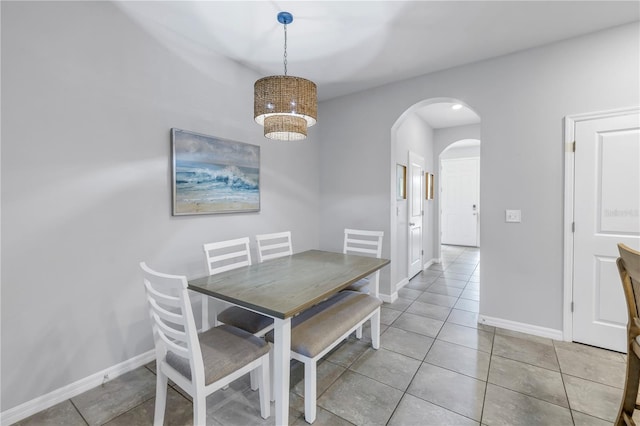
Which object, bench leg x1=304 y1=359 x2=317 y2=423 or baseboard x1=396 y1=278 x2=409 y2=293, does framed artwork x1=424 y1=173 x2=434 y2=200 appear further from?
bench leg x1=304 y1=359 x2=317 y2=423

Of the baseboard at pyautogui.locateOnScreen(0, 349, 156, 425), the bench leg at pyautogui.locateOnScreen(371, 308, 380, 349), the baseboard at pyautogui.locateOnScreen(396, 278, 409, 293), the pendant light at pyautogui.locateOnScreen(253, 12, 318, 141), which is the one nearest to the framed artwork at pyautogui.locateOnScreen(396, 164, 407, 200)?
the baseboard at pyautogui.locateOnScreen(396, 278, 409, 293)

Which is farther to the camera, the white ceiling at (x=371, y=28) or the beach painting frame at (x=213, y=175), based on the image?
the beach painting frame at (x=213, y=175)

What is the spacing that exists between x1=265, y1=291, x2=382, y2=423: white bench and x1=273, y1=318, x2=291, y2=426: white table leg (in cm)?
16

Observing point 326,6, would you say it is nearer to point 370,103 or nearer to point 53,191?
point 370,103

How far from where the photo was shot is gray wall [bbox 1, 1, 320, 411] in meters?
1.63

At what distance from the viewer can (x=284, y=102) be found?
1818 millimetres

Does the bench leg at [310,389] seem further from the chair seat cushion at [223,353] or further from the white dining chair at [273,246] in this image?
the white dining chair at [273,246]

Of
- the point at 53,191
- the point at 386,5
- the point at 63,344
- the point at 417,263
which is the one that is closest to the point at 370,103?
the point at 386,5

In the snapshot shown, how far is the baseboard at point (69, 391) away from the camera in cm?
162

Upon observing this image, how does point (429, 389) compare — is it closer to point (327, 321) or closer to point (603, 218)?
point (327, 321)

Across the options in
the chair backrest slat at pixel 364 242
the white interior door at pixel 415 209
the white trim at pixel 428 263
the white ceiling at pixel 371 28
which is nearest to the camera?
the white ceiling at pixel 371 28

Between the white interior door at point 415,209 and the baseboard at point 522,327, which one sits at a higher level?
the white interior door at point 415,209

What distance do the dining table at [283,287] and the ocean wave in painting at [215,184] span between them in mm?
776

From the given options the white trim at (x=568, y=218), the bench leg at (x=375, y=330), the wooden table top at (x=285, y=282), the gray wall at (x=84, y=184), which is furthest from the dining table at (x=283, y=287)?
the white trim at (x=568, y=218)
